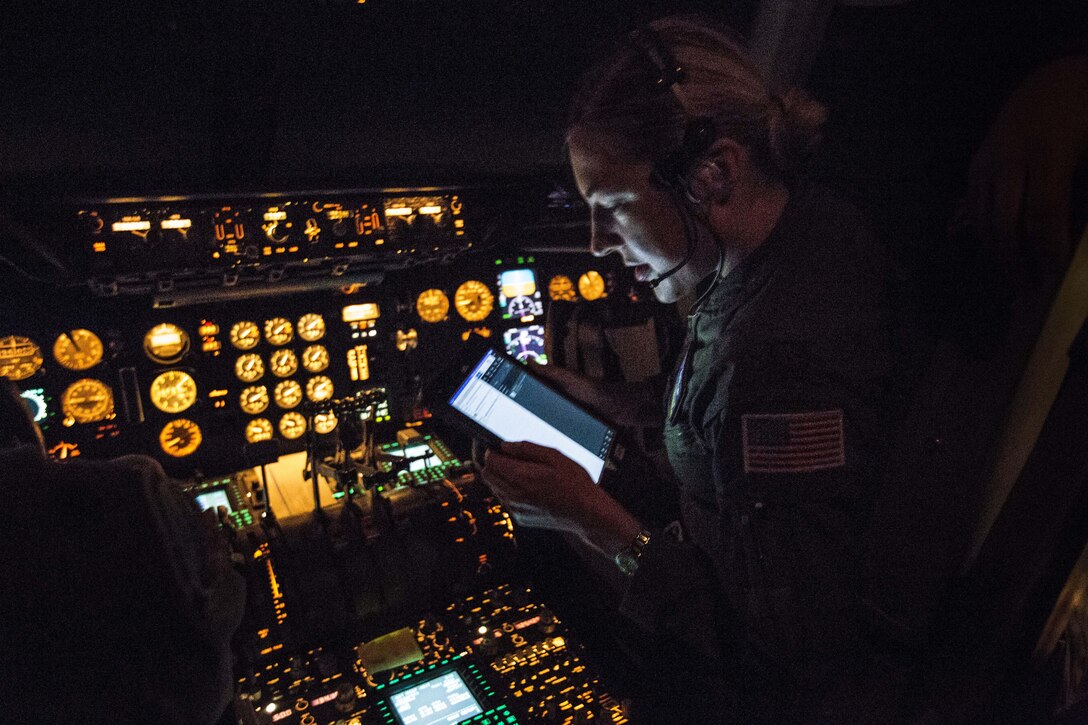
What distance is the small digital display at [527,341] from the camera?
2.54 metres

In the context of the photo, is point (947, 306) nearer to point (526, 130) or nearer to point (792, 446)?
point (792, 446)

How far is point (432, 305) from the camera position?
7.97 feet

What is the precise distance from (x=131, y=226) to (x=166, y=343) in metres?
0.40

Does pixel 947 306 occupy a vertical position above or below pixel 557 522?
above

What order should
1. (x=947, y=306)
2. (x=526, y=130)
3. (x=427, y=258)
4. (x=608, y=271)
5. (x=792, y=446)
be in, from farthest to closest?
(x=608, y=271), (x=427, y=258), (x=526, y=130), (x=947, y=306), (x=792, y=446)

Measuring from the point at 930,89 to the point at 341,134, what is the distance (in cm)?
146

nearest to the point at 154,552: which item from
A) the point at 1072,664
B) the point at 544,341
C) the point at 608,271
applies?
the point at 1072,664

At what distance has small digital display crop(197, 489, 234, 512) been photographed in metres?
1.77

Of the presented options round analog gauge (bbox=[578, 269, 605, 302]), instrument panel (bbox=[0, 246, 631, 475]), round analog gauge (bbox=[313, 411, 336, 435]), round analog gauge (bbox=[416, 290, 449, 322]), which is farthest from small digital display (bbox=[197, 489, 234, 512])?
round analog gauge (bbox=[578, 269, 605, 302])

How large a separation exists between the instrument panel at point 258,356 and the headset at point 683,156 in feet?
2.10

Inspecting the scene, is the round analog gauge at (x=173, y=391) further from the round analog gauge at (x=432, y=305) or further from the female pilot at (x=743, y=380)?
the female pilot at (x=743, y=380)

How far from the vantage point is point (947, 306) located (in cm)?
98

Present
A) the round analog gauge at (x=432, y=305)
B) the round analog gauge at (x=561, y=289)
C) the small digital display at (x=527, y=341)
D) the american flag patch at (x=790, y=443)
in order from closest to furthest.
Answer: the american flag patch at (x=790, y=443)
the round analog gauge at (x=432, y=305)
the small digital display at (x=527, y=341)
the round analog gauge at (x=561, y=289)

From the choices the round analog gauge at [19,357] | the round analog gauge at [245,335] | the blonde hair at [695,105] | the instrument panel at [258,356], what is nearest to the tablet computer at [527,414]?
the instrument panel at [258,356]
